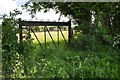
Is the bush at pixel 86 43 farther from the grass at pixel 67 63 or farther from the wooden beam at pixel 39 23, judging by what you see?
the wooden beam at pixel 39 23

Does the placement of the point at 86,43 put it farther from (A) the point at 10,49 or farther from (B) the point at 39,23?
(A) the point at 10,49

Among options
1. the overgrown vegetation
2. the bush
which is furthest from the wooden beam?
the bush

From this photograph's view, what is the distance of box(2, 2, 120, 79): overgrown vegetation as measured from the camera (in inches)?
73.2

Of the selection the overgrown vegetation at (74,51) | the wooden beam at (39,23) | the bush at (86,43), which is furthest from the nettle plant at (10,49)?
the bush at (86,43)

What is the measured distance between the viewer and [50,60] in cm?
196

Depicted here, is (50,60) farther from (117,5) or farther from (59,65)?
(117,5)

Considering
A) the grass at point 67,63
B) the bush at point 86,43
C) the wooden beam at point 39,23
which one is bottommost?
the grass at point 67,63

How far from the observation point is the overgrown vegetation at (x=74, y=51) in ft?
6.10

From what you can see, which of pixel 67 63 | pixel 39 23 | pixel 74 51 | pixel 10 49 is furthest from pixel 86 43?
pixel 10 49

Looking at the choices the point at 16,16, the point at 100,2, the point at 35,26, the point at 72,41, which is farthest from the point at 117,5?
the point at 16,16

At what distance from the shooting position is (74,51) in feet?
7.09

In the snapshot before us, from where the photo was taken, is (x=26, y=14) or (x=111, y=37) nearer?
(x=26, y=14)

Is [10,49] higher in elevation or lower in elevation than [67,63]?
higher

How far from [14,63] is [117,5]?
39.5 inches
